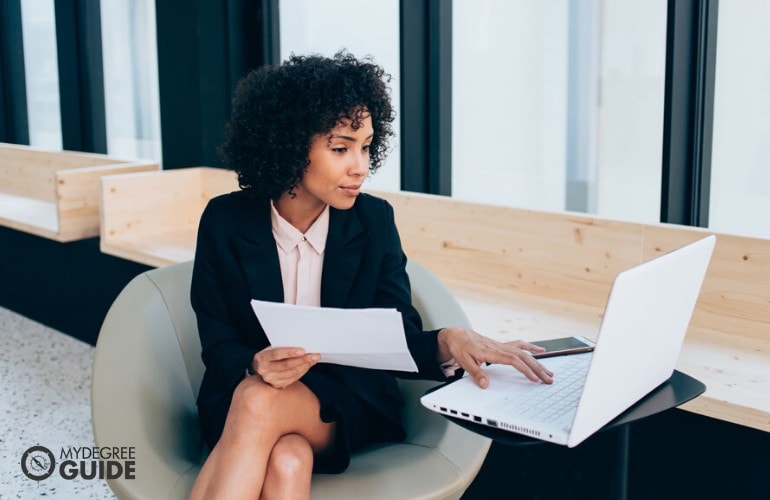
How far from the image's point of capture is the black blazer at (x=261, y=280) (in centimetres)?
181

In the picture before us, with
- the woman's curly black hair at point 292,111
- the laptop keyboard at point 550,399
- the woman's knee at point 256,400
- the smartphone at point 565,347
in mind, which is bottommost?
the woman's knee at point 256,400

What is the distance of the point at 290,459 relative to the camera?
1.58 m

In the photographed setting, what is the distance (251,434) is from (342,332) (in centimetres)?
29

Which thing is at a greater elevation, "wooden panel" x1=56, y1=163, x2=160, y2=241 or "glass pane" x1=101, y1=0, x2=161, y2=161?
"glass pane" x1=101, y1=0, x2=161, y2=161

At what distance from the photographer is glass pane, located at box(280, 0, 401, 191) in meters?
3.53

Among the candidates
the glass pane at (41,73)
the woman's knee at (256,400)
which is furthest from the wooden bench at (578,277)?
the glass pane at (41,73)

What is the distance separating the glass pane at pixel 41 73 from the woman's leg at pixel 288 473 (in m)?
4.55

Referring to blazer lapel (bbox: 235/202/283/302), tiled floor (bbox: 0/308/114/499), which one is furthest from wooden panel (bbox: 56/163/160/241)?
blazer lapel (bbox: 235/202/283/302)

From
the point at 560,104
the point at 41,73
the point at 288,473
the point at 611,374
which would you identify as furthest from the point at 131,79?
the point at 611,374

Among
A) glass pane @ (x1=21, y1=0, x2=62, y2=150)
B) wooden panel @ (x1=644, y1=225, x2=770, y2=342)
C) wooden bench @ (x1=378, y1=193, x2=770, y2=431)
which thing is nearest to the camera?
wooden bench @ (x1=378, y1=193, x2=770, y2=431)

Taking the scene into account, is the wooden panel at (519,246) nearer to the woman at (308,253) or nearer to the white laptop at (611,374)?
the woman at (308,253)

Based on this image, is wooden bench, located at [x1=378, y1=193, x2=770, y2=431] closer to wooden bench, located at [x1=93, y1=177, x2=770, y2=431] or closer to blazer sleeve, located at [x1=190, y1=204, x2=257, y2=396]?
wooden bench, located at [x1=93, y1=177, x2=770, y2=431]

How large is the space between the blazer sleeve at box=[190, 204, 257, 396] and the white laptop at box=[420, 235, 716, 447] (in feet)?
1.67

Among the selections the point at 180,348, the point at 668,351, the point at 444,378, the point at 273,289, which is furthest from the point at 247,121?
the point at 668,351
